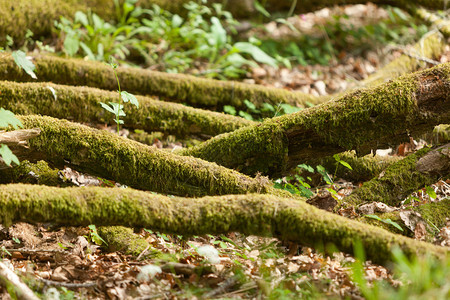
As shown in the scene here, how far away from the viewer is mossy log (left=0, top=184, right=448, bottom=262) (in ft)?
7.96

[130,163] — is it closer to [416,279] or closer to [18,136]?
[18,136]

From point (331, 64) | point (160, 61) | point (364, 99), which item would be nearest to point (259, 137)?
point (364, 99)

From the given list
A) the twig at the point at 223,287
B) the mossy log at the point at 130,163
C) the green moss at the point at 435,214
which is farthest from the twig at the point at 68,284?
the green moss at the point at 435,214

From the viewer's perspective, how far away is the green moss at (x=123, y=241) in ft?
10.2

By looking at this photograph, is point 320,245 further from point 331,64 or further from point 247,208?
A: point 331,64

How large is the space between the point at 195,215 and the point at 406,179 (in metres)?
1.99

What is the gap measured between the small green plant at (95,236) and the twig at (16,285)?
2.76 ft

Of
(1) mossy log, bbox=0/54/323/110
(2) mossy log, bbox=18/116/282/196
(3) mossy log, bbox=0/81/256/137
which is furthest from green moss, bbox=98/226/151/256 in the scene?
(1) mossy log, bbox=0/54/323/110

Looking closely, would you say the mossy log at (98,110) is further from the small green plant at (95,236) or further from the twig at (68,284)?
the twig at (68,284)

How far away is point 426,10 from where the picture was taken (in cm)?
771

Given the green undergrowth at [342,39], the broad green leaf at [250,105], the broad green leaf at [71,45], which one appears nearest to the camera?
the broad green leaf at [250,105]

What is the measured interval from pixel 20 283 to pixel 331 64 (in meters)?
6.71

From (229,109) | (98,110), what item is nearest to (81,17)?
(98,110)

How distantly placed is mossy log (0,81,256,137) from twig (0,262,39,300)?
2.12 m
